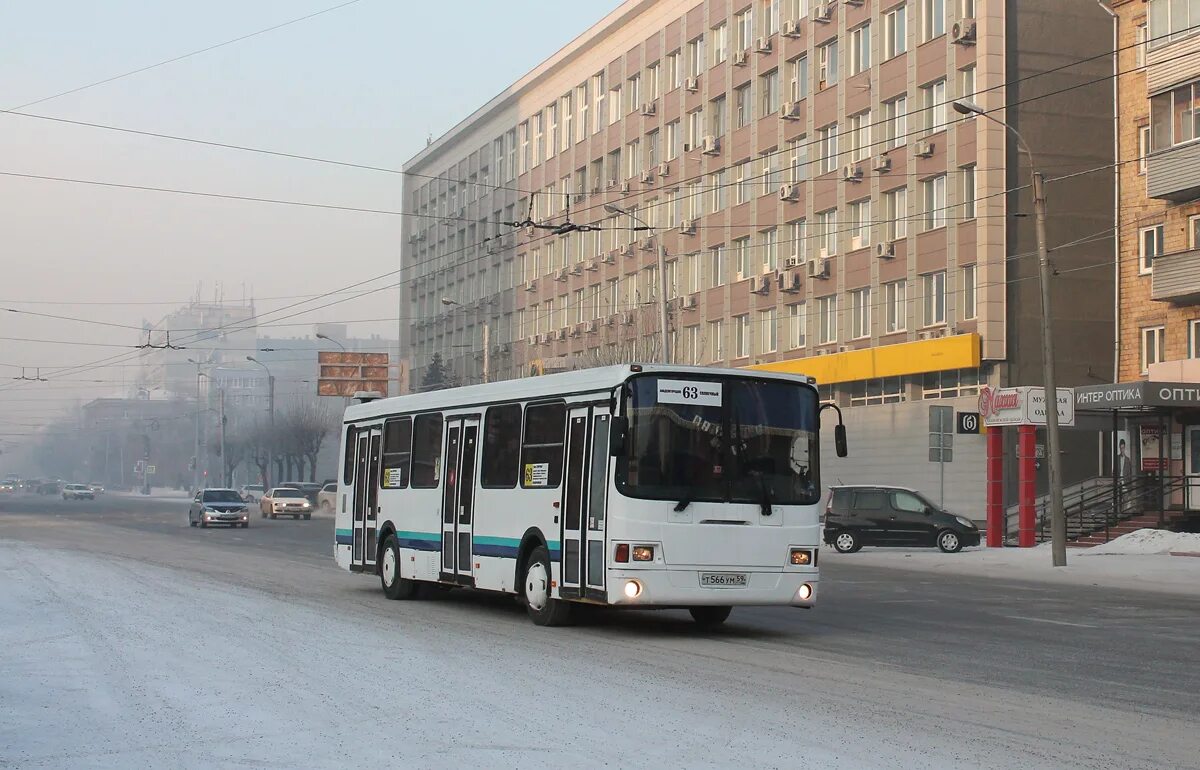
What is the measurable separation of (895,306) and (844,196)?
15.0 ft

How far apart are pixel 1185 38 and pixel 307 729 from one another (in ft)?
119

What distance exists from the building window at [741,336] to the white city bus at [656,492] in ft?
138

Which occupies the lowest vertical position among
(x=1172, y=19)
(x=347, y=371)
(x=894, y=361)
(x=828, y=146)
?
(x=894, y=361)

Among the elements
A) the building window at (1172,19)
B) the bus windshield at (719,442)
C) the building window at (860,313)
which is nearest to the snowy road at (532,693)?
the bus windshield at (719,442)

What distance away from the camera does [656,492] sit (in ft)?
50.9

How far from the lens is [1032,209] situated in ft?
151

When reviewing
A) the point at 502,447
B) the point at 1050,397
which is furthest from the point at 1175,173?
the point at 502,447

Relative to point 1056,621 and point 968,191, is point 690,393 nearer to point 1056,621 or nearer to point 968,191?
point 1056,621

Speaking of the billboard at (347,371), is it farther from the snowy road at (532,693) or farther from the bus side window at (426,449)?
the snowy road at (532,693)

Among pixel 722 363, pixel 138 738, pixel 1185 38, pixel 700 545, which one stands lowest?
pixel 138 738

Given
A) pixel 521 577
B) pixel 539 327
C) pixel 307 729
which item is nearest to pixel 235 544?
pixel 521 577

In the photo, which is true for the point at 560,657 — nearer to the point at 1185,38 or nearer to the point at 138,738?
the point at 138,738

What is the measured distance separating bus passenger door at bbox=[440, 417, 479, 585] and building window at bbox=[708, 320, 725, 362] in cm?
4208

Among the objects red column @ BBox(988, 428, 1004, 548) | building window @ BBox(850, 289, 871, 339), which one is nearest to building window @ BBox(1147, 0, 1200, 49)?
red column @ BBox(988, 428, 1004, 548)
